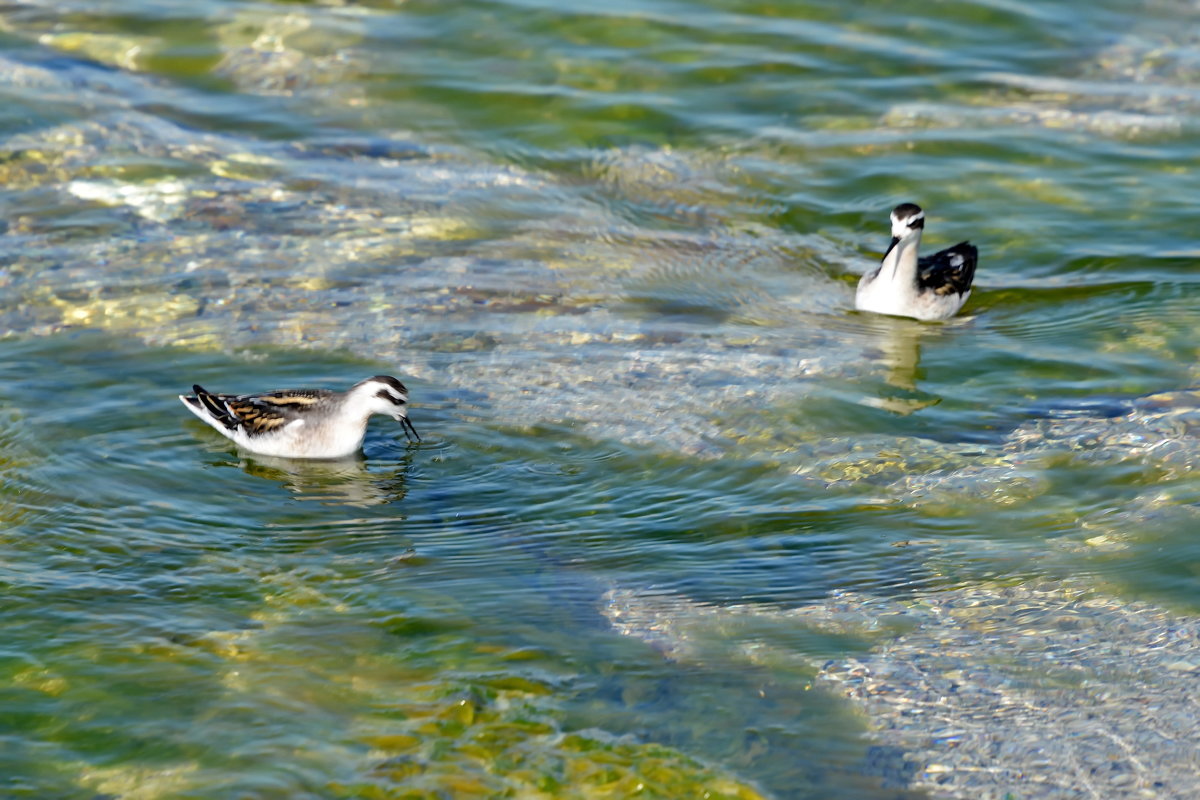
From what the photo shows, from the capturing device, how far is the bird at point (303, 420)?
9680 millimetres

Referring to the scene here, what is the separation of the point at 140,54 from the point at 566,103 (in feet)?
18.7

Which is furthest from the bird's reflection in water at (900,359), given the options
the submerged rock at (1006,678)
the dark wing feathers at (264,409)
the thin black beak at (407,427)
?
the dark wing feathers at (264,409)

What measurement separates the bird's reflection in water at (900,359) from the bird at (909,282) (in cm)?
13

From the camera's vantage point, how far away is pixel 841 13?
2023cm

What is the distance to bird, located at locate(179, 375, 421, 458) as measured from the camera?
31.8 ft

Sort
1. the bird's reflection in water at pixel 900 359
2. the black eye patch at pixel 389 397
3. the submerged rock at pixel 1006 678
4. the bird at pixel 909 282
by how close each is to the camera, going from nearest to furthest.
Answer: the submerged rock at pixel 1006 678 → the black eye patch at pixel 389 397 → the bird's reflection in water at pixel 900 359 → the bird at pixel 909 282

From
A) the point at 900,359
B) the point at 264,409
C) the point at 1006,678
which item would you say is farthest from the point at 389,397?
the point at 900,359

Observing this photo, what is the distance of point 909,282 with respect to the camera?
1257 centimetres

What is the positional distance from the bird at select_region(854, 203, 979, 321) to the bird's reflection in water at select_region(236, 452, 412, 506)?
4.77m

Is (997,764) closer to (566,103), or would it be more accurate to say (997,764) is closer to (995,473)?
(995,473)

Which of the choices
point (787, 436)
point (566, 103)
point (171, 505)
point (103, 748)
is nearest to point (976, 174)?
point (566, 103)

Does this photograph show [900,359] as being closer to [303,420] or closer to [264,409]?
[303,420]

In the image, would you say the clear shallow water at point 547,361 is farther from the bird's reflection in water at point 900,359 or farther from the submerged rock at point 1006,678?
the submerged rock at point 1006,678

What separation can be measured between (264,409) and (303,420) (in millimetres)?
315
